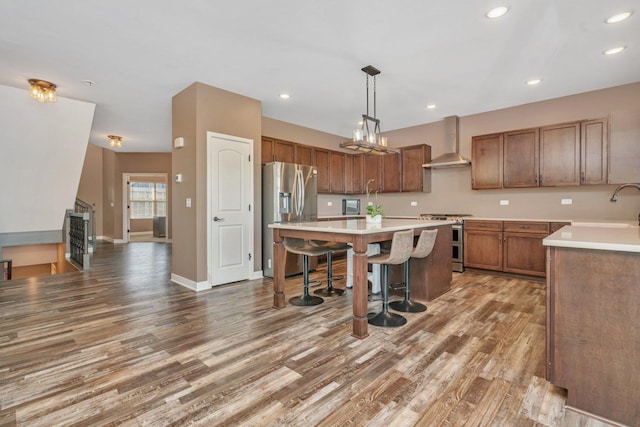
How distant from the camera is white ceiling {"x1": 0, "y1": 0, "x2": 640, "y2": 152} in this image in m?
2.58

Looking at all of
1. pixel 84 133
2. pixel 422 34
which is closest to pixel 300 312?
pixel 422 34

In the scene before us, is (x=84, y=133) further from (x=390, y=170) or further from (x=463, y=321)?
(x=463, y=321)

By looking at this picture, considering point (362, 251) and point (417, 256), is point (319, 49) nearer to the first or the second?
point (362, 251)

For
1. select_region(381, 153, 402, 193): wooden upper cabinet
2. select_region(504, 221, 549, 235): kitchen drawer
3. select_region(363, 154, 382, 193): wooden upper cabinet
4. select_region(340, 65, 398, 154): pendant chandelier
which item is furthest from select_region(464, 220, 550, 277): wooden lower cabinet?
select_region(340, 65, 398, 154): pendant chandelier

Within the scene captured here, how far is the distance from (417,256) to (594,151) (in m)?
3.27

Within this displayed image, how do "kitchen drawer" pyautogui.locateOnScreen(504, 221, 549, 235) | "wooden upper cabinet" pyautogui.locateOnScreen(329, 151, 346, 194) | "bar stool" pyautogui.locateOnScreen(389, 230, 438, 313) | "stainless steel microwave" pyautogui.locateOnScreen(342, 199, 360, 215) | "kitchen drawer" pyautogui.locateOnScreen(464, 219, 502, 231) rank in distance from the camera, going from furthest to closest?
"stainless steel microwave" pyautogui.locateOnScreen(342, 199, 360, 215) → "wooden upper cabinet" pyautogui.locateOnScreen(329, 151, 346, 194) → "kitchen drawer" pyautogui.locateOnScreen(464, 219, 502, 231) → "kitchen drawer" pyautogui.locateOnScreen(504, 221, 549, 235) → "bar stool" pyautogui.locateOnScreen(389, 230, 438, 313)

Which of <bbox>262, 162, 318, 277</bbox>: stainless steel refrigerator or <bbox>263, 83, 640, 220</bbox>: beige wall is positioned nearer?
<bbox>263, 83, 640, 220</bbox>: beige wall

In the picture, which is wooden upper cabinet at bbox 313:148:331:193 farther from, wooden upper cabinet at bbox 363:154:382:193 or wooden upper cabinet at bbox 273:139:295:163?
wooden upper cabinet at bbox 363:154:382:193

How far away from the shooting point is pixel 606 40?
306 centimetres

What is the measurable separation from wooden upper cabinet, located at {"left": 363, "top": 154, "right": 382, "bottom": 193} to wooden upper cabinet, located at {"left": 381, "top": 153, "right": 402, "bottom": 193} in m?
0.10

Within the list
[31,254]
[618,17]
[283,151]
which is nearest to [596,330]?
[618,17]

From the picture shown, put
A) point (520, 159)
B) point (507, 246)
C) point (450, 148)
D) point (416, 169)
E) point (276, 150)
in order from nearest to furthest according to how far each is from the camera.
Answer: point (507, 246)
point (520, 159)
point (276, 150)
point (450, 148)
point (416, 169)

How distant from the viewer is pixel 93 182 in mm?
9383

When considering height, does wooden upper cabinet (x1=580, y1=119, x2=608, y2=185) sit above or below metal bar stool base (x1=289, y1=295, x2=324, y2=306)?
above
